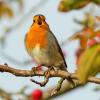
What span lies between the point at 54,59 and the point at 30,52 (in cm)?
25

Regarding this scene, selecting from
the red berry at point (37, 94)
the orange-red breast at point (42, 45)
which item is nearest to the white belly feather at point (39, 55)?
the orange-red breast at point (42, 45)

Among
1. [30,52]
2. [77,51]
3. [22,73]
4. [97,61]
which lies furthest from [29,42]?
[97,61]

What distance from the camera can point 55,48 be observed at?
153 inches

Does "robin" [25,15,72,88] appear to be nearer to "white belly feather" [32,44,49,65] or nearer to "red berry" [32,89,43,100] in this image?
"white belly feather" [32,44,49,65]

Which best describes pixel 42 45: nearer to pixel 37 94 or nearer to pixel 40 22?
pixel 40 22

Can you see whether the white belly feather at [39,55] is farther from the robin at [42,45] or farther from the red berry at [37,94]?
the red berry at [37,94]

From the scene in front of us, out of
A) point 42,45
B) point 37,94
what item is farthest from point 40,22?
point 37,94

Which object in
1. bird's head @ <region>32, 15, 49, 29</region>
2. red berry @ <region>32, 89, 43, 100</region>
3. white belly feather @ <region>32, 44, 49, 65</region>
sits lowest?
red berry @ <region>32, 89, 43, 100</region>

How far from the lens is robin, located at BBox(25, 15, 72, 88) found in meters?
3.69

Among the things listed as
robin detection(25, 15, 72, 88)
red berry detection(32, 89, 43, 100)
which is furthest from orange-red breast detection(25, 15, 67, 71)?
red berry detection(32, 89, 43, 100)

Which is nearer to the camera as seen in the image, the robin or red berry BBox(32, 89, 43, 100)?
the robin

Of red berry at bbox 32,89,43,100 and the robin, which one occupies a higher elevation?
the robin

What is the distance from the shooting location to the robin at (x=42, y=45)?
3.69m

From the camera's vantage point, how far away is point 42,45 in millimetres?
3719
